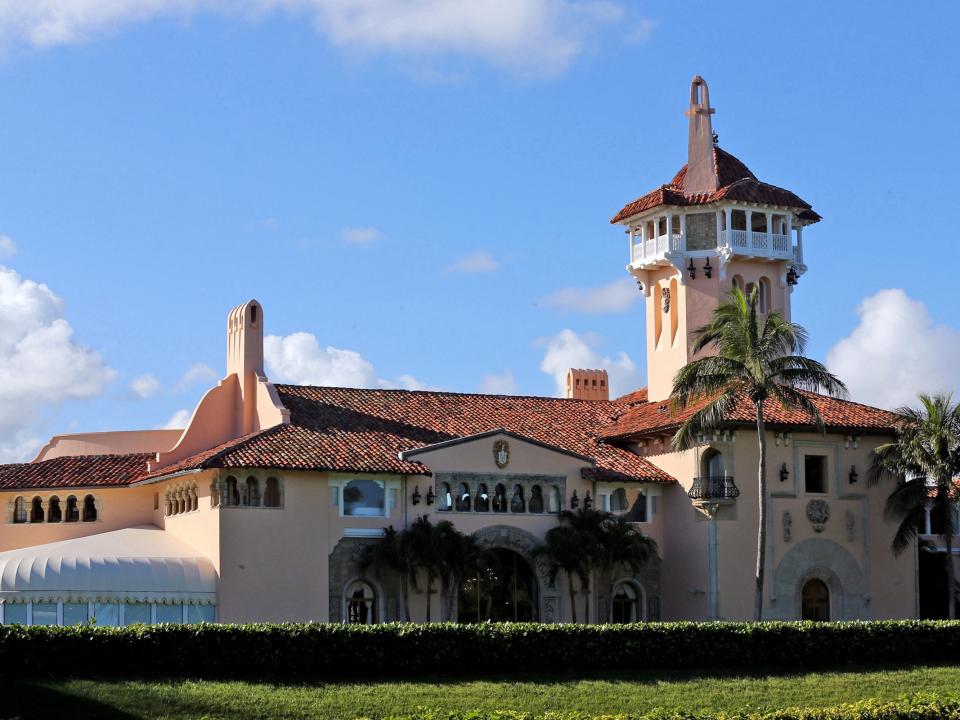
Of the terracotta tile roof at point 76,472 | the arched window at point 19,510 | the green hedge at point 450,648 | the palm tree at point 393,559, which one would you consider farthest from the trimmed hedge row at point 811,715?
the arched window at point 19,510

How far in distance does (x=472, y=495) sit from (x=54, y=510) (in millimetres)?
14551

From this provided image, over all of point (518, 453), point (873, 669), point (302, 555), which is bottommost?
point (873, 669)

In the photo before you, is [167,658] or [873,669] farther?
[873,669]

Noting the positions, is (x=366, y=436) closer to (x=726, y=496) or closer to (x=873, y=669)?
(x=726, y=496)

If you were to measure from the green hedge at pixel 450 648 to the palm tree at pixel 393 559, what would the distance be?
27.8ft

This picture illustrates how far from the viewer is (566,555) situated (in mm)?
50375

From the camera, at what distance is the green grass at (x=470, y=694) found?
33.8 metres

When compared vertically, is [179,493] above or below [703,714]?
above

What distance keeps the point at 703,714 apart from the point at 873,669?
967 cm

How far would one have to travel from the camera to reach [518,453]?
5147cm

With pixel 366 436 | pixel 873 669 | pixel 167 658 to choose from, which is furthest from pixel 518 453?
pixel 167 658

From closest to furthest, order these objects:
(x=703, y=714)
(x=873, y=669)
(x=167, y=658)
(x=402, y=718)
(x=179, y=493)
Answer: (x=402, y=718)
(x=703, y=714)
(x=167, y=658)
(x=873, y=669)
(x=179, y=493)

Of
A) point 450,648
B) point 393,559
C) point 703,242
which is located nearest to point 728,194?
point 703,242

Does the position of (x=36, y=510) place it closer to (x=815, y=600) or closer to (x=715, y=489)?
(x=715, y=489)
